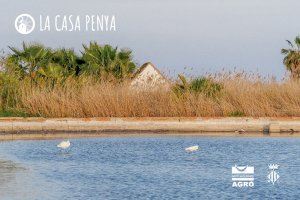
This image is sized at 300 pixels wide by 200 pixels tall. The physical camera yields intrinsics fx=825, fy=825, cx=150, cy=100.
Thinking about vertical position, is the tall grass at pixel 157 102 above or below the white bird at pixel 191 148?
above

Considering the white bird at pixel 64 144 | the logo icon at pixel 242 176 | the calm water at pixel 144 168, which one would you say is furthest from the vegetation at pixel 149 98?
the logo icon at pixel 242 176

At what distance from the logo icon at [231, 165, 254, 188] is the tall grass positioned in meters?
10.5

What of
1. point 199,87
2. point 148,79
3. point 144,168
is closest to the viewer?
point 144,168

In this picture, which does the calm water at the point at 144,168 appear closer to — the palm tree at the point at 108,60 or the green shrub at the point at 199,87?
the green shrub at the point at 199,87

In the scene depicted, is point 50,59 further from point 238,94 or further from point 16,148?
point 16,148

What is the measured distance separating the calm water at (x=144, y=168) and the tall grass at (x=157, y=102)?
403 cm

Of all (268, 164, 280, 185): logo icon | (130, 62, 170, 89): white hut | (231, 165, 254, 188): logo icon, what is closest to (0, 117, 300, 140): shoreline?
(130, 62, 170, 89): white hut

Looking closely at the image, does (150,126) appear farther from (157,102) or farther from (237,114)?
(237,114)

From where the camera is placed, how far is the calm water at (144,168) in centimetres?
1422

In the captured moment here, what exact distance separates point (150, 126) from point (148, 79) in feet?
23.2

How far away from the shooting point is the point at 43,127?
2661cm

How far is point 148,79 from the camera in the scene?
33656 millimetres

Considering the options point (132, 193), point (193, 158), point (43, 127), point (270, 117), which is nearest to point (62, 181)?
point (132, 193)

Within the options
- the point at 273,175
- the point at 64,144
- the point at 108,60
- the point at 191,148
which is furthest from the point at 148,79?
the point at 273,175
